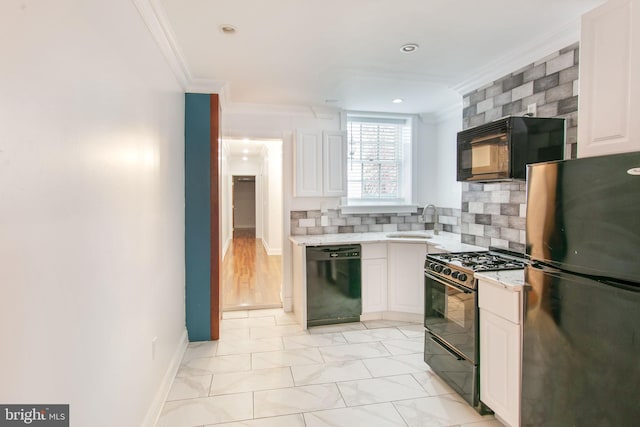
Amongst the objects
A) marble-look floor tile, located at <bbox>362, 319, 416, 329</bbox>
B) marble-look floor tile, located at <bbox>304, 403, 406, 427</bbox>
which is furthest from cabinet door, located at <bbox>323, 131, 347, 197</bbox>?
marble-look floor tile, located at <bbox>304, 403, 406, 427</bbox>

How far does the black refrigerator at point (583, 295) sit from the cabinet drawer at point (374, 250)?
82.6 inches

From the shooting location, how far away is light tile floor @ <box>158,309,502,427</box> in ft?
7.42

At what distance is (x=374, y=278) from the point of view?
13.2ft

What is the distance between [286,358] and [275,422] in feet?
2.89

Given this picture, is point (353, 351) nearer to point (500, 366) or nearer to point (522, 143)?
point (500, 366)

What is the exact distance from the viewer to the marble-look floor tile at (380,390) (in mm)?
2475

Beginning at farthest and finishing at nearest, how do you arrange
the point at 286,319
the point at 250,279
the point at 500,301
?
the point at 250,279 → the point at 286,319 → the point at 500,301

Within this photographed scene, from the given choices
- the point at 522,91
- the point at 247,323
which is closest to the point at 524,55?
the point at 522,91

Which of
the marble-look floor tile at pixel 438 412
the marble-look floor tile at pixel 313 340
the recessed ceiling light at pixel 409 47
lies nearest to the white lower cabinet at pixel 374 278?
the marble-look floor tile at pixel 313 340

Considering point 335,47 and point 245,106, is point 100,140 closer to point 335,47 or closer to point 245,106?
point 335,47

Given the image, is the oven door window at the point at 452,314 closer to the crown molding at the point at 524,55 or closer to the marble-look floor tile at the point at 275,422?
the marble-look floor tile at the point at 275,422

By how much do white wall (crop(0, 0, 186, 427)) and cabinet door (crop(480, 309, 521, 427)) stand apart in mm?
2090

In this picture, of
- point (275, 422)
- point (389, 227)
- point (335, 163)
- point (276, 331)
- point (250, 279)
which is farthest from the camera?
point (250, 279)

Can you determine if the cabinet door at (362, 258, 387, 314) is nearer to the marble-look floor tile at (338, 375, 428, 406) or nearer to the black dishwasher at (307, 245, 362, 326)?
the black dishwasher at (307, 245, 362, 326)
